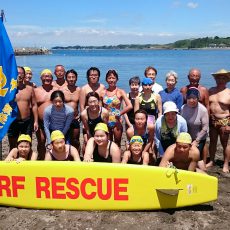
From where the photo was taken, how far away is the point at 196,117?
604 cm

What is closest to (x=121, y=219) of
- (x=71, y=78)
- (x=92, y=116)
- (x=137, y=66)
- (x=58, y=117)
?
(x=92, y=116)

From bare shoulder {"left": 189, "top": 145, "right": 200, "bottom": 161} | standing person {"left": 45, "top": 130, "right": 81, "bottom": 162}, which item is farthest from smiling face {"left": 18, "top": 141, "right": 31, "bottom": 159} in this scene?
bare shoulder {"left": 189, "top": 145, "right": 200, "bottom": 161}

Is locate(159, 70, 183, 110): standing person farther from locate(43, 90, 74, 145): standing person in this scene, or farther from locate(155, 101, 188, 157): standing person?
locate(43, 90, 74, 145): standing person

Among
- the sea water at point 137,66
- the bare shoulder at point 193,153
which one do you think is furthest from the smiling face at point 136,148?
the sea water at point 137,66

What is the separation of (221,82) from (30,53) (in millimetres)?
110774

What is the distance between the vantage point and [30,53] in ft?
365

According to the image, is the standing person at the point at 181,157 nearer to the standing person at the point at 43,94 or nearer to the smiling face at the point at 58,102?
the smiling face at the point at 58,102

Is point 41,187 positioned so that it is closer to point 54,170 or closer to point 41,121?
point 54,170

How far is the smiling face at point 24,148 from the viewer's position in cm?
552

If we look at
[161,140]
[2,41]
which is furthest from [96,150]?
[2,41]

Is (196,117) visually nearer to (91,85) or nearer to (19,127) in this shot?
(91,85)

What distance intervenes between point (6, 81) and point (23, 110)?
75cm

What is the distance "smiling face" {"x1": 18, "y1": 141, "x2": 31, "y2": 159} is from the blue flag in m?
0.51

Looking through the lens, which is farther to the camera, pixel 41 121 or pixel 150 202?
pixel 41 121
